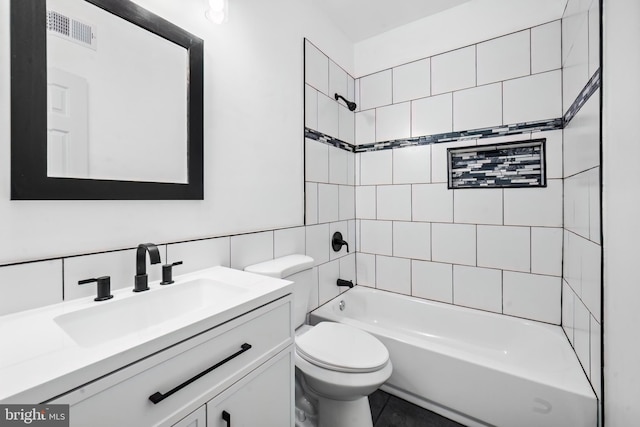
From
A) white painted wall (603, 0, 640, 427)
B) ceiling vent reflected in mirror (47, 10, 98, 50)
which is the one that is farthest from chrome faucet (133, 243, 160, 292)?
white painted wall (603, 0, 640, 427)

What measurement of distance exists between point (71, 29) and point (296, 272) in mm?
1237

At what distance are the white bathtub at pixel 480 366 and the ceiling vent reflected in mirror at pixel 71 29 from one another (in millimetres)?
1742

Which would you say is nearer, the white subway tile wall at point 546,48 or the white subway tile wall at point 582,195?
the white subway tile wall at point 582,195

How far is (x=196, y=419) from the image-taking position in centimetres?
69

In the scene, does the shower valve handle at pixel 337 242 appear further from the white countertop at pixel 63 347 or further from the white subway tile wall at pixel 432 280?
the white countertop at pixel 63 347

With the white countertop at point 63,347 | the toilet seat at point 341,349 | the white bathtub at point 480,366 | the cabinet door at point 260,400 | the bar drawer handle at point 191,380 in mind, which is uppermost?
the white countertop at point 63,347

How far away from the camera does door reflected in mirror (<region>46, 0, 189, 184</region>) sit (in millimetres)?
835

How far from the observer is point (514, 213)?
180cm

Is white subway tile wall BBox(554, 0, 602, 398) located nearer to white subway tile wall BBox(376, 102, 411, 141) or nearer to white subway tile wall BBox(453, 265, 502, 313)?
white subway tile wall BBox(453, 265, 502, 313)

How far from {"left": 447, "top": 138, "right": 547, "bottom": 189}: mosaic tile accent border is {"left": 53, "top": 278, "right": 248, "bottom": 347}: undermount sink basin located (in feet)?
5.59

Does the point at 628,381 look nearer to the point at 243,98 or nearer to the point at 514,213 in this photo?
the point at 514,213

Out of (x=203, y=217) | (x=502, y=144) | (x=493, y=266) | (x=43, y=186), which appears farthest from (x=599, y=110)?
(x=43, y=186)

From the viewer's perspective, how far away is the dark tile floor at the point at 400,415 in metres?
1.51

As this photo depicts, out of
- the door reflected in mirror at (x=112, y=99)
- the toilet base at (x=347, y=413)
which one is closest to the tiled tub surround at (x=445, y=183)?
the door reflected in mirror at (x=112, y=99)
